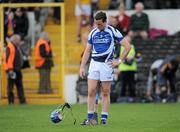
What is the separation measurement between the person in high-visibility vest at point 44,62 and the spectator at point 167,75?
11.9ft

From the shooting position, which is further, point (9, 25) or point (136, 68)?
point (9, 25)

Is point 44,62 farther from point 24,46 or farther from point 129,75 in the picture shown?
point 129,75

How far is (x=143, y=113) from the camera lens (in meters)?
19.5

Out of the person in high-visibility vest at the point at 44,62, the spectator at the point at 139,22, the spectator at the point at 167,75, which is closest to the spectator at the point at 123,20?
the spectator at the point at 139,22

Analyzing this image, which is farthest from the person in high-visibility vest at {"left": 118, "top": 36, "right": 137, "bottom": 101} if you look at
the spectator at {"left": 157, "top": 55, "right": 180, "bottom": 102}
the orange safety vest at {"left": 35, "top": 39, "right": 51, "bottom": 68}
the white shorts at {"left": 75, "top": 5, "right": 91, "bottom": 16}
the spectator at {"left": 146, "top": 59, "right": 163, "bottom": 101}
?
the white shorts at {"left": 75, "top": 5, "right": 91, "bottom": 16}

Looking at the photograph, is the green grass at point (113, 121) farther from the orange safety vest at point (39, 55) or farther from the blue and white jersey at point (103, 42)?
the orange safety vest at point (39, 55)

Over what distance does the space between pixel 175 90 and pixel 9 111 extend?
6952 millimetres

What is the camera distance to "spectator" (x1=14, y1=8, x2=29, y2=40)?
88.3ft

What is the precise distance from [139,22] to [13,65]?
15.9 ft

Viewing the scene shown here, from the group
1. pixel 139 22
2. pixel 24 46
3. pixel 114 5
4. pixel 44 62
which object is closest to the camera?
pixel 44 62

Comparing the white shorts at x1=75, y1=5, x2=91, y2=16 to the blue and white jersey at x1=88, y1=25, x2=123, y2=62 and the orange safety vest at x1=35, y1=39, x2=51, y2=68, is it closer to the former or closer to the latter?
the orange safety vest at x1=35, y1=39, x2=51, y2=68

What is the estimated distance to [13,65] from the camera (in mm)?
25406

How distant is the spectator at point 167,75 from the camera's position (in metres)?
25.2

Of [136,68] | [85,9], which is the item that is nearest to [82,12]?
[85,9]
